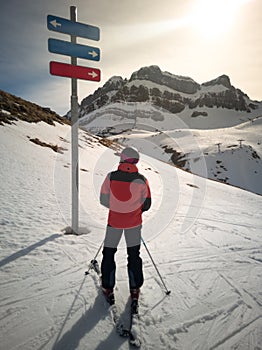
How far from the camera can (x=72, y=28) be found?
14.1 feet

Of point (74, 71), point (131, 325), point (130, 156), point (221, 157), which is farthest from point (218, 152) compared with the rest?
point (131, 325)

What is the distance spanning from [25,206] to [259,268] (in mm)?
6707

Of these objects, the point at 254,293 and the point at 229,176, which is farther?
the point at 229,176

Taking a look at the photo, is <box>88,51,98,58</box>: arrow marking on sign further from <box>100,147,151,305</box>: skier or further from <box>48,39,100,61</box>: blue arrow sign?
<box>100,147,151,305</box>: skier

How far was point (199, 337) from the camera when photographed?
9.33 feet

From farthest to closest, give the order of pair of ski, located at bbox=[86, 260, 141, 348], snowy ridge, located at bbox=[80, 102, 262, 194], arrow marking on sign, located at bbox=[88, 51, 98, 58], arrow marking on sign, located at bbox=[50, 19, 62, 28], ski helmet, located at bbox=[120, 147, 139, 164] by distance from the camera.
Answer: snowy ridge, located at bbox=[80, 102, 262, 194], arrow marking on sign, located at bbox=[88, 51, 98, 58], arrow marking on sign, located at bbox=[50, 19, 62, 28], ski helmet, located at bbox=[120, 147, 139, 164], pair of ski, located at bbox=[86, 260, 141, 348]

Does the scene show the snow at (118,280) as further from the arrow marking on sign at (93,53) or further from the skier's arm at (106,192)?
the arrow marking on sign at (93,53)

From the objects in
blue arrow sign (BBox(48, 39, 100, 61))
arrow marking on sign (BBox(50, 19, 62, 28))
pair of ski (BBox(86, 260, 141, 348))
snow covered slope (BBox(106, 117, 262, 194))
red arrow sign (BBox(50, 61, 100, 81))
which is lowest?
pair of ski (BBox(86, 260, 141, 348))

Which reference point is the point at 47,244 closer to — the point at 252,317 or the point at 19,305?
the point at 19,305

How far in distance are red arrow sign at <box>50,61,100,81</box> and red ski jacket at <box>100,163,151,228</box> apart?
247 cm

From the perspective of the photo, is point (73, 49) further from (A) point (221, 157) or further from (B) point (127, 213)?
(A) point (221, 157)

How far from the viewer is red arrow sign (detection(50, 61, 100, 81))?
416 cm

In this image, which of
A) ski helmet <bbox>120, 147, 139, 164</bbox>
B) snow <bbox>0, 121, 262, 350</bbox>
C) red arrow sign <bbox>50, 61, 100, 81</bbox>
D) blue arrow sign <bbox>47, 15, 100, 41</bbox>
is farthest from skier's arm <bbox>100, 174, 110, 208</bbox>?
blue arrow sign <bbox>47, 15, 100, 41</bbox>

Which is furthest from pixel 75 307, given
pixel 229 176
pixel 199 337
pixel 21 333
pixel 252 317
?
pixel 229 176
